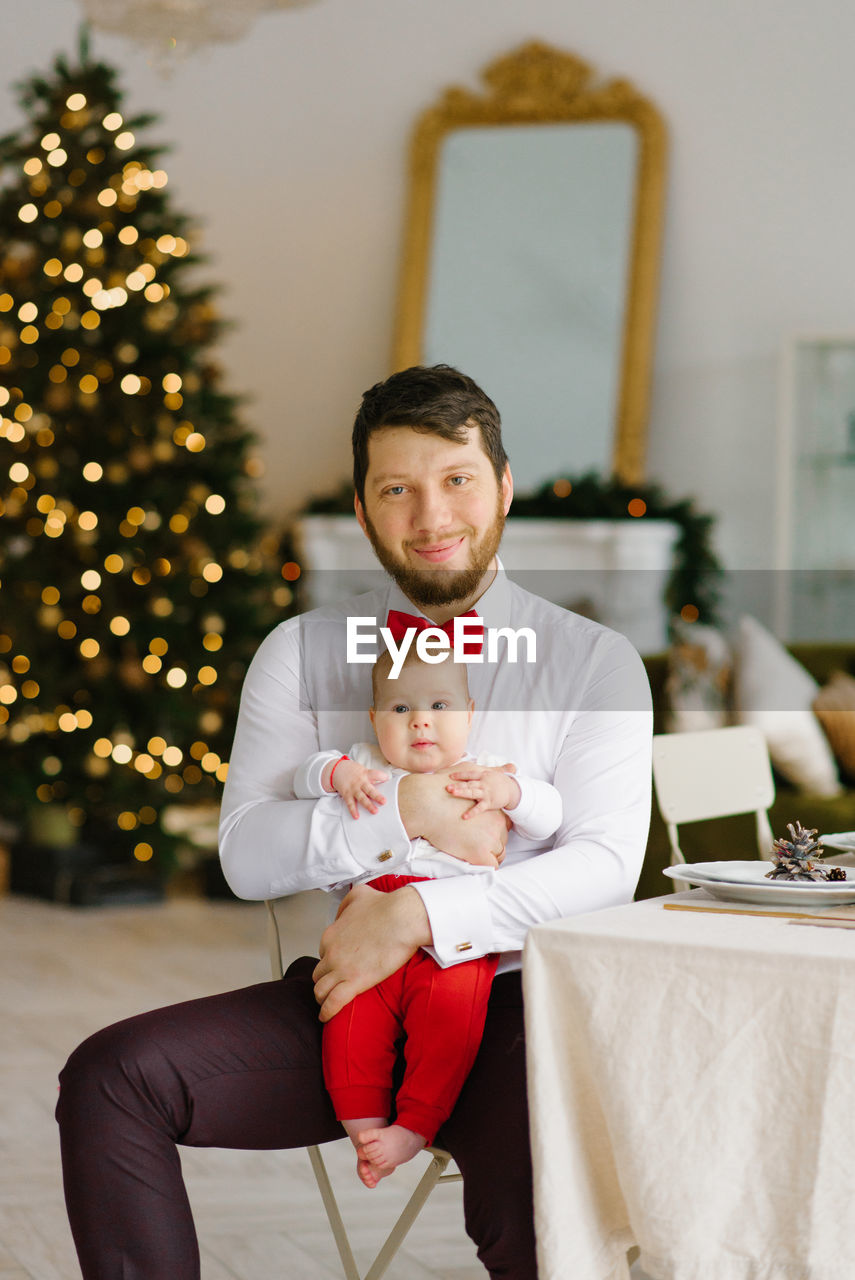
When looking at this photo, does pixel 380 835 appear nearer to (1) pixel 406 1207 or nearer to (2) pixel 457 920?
(2) pixel 457 920

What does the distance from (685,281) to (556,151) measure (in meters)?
0.76

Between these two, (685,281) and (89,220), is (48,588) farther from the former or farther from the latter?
(685,281)

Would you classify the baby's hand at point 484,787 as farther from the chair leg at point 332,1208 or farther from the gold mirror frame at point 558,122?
the gold mirror frame at point 558,122

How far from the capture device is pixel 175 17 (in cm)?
446

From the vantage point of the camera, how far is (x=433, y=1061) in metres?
1.60

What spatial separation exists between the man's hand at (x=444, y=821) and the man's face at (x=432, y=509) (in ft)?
0.89

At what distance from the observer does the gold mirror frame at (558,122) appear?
19.8 ft

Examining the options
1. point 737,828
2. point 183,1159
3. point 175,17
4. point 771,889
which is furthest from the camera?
point 175,17

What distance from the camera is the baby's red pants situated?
63.1 inches

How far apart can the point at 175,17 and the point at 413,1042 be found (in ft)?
12.2

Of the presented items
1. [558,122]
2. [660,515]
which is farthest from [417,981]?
[558,122]

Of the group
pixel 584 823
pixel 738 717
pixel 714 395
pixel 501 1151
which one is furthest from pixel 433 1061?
pixel 714 395

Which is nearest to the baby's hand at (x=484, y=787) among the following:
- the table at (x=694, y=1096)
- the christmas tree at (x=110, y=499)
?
the table at (x=694, y=1096)

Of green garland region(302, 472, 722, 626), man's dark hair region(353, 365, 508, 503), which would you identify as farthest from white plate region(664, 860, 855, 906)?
green garland region(302, 472, 722, 626)
